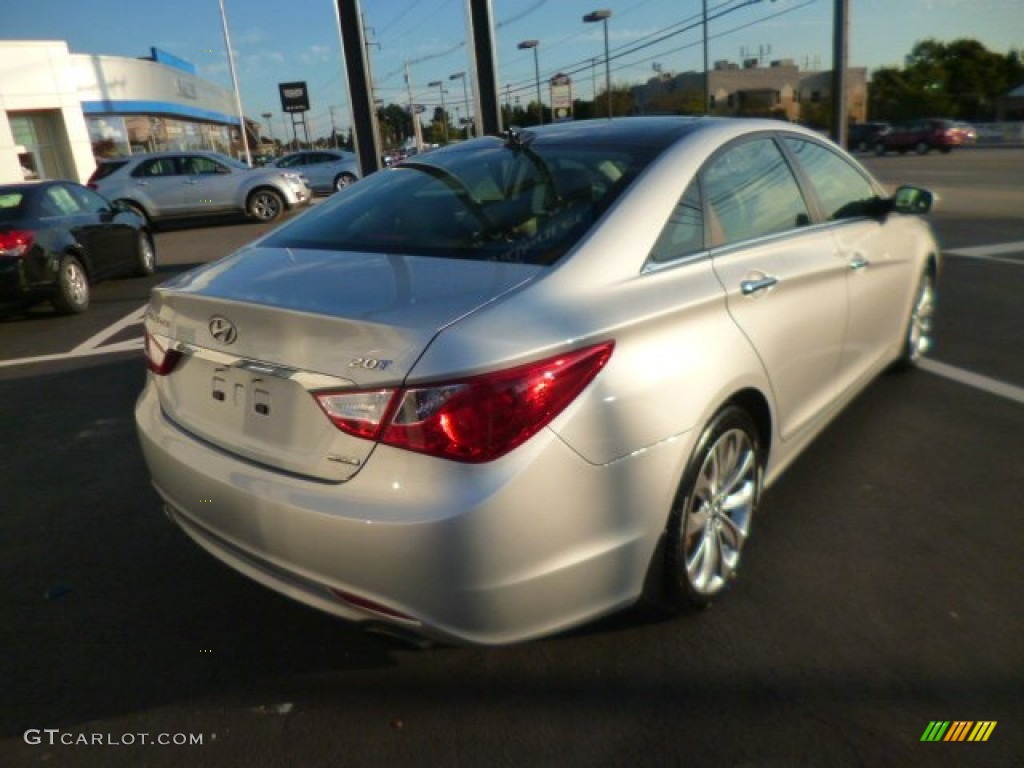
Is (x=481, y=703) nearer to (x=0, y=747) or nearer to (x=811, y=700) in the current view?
(x=811, y=700)

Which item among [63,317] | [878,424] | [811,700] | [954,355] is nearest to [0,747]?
[811,700]

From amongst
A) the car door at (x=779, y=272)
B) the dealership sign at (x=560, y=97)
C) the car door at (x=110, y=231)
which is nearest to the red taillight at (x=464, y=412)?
the car door at (x=779, y=272)

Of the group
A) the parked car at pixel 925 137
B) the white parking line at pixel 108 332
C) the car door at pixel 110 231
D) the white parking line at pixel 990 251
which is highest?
the car door at pixel 110 231

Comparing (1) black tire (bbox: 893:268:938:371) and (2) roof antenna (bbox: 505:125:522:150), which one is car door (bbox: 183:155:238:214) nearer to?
(1) black tire (bbox: 893:268:938:371)

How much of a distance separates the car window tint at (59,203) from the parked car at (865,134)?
1605 inches

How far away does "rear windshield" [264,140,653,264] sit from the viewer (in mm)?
2473

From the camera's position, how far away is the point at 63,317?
851 cm

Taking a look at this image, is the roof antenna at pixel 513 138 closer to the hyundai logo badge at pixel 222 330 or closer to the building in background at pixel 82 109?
the hyundai logo badge at pixel 222 330

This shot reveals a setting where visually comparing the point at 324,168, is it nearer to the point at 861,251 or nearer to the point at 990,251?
the point at 990,251

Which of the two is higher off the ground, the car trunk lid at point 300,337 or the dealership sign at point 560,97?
the dealership sign at point 560,97

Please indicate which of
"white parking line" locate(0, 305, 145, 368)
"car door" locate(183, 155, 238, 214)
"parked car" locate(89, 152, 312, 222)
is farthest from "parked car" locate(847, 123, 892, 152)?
"white parking line" locate(0, 305, 145, 368)

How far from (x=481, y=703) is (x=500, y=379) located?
1005mm

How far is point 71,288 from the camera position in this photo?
8.45 meters

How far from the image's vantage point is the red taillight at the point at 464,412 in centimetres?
187
